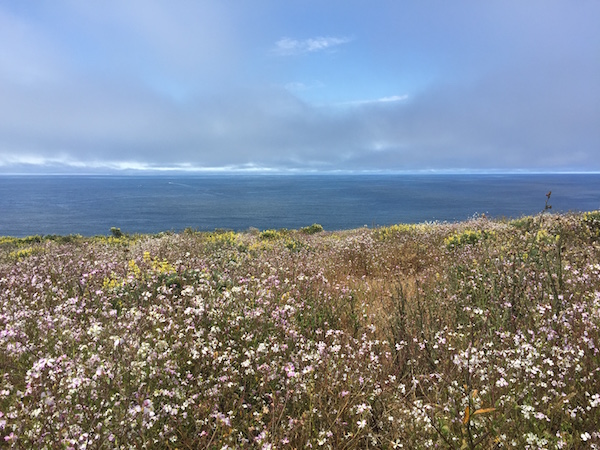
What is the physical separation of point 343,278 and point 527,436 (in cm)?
584

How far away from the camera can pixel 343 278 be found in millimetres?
8289

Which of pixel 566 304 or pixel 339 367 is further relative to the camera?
pixel 566 304

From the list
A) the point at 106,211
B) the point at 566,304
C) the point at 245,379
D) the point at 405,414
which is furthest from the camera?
the point at 106,211

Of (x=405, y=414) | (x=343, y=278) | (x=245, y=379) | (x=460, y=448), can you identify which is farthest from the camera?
(x=343, y=278)

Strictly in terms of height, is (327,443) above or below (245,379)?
below

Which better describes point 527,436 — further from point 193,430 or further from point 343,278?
Answer: point 343,278

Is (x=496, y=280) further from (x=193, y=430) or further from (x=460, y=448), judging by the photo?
(x=193, y=430)

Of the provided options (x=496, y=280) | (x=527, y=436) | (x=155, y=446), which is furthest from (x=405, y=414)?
(x=496, y=280)

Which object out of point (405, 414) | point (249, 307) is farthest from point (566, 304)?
point (249, 307)

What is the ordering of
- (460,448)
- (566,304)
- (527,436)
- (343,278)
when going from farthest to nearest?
1. (343,278)
2. (566,304)
3. (527,436)
4. (460,448)

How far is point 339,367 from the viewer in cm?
350

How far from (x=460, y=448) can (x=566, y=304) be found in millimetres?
3011

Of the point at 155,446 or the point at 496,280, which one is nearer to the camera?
the point at 155,446

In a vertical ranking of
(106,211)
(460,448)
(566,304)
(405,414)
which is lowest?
(106,211)
